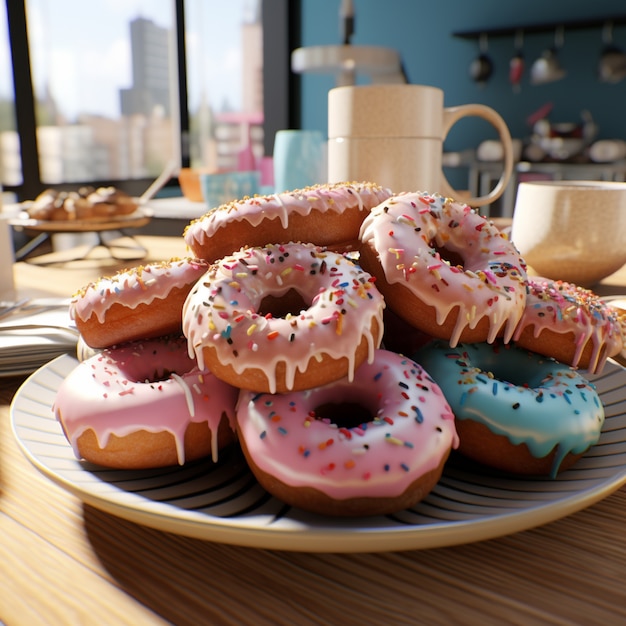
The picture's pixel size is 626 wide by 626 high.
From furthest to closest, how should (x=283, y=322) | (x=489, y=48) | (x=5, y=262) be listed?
1. (x=489, y=48)
2. (x=5, y=262)
3. (x=283, y=322)

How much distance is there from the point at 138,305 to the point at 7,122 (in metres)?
3.21

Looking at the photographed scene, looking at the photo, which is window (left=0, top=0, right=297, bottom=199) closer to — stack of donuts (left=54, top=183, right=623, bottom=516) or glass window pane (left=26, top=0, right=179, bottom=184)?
glass window pane (left=26, top=0, right=179, bottom=184)

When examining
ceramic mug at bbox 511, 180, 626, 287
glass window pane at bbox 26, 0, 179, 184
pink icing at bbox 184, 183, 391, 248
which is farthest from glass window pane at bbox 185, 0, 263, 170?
pink icing at bbox 184, 183, 391, 248

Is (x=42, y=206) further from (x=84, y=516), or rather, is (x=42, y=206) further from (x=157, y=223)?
(x=84, y=516)

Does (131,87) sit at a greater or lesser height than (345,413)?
greater

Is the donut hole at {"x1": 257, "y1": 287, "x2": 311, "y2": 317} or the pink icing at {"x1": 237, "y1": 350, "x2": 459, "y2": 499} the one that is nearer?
the pink icing at {"x1": 237, "y1": 350, "x2": 459, "y2": 499}

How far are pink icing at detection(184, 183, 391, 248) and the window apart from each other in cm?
204

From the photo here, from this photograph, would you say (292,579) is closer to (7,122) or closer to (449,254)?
(449,254)

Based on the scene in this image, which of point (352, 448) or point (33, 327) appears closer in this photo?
point (352, 448)

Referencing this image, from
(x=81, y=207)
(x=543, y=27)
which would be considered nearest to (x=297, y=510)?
(x=81, y=207)

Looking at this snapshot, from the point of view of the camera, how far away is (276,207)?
0.64 meters

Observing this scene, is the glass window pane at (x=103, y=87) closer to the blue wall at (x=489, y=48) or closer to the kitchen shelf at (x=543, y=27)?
the blue wall at (x=489, y=48)

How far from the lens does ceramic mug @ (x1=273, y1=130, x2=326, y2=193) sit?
1.47 meters

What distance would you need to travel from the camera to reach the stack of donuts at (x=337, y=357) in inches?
17.2
